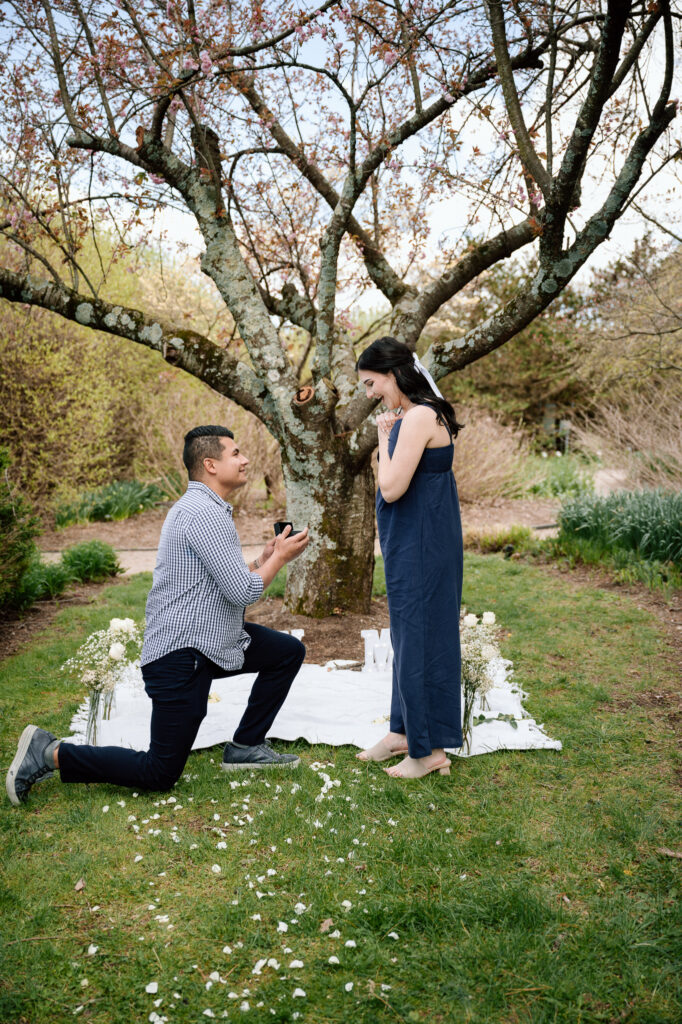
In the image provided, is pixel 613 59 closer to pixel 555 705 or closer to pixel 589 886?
pixel 555 705

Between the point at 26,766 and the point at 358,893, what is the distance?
4.88ft

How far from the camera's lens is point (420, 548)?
129 inches

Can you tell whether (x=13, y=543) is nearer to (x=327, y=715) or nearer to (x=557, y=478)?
(x=327, y=715)

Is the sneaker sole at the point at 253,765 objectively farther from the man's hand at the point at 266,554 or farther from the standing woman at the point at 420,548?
the man's hand at the point at 266,554

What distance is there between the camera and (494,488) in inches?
476

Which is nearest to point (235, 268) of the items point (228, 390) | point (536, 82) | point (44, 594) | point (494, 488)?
point (228, 390)

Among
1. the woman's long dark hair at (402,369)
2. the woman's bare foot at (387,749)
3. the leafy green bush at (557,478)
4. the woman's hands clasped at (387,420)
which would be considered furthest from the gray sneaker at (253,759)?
the leafy green bush at (557,478)

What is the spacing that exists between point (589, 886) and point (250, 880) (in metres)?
1.13

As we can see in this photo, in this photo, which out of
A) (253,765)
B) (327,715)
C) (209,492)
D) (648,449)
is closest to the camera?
(209,492)

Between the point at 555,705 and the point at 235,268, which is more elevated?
→ the point at 235,268

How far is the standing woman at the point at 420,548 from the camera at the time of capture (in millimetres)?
3250

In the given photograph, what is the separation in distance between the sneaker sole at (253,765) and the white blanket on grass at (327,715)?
34cm

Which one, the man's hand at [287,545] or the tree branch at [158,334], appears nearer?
the man's hand at [287,545]

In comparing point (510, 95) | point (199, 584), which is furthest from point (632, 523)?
point (199, 584)
